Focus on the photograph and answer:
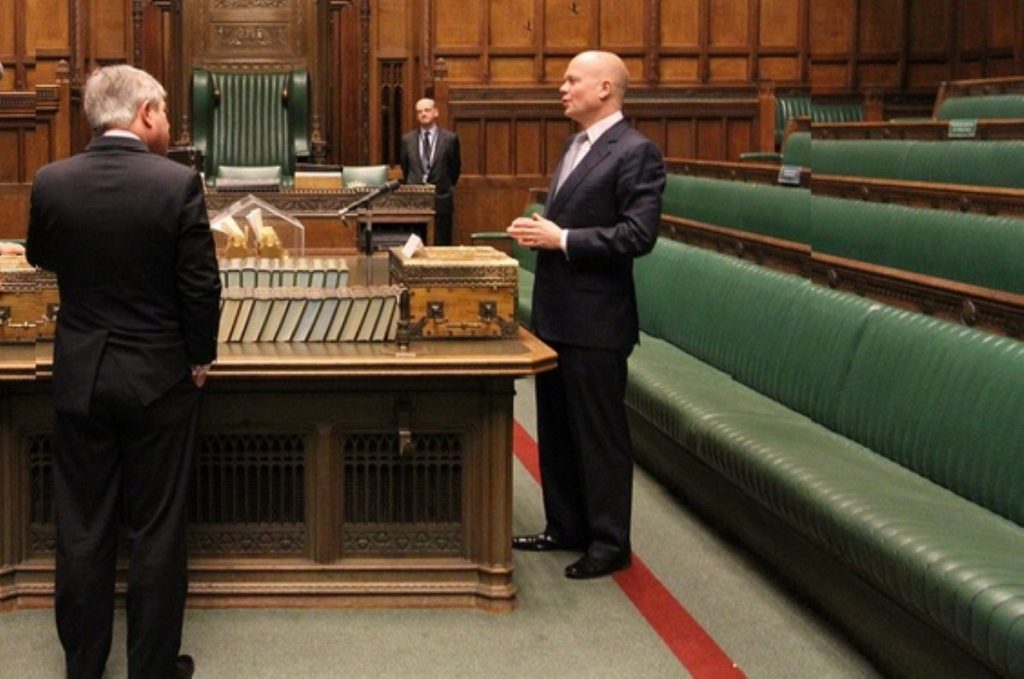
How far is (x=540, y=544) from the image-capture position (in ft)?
17.0

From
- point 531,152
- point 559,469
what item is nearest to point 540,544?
point 559,469

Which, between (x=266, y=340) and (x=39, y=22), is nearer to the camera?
(x=266, y=340)

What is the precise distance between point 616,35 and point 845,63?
7.60 ft

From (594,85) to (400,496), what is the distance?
1404 millimetres

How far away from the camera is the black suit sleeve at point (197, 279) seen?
372 cm

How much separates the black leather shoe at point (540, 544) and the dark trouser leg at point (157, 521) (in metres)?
1.56

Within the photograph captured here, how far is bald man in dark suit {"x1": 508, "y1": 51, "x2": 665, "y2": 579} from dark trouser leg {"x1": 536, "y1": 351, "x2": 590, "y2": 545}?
0.07 m

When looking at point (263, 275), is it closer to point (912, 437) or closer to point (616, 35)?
point (912, 437)

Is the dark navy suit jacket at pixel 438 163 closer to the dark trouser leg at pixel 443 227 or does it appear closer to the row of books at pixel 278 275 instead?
the dark trouser leg at pixel 443 227

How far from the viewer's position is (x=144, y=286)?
3.71 metres

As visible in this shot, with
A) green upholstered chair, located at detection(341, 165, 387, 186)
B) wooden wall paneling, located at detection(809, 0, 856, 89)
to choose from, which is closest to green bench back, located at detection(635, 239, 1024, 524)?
green upholstered chair, located at detection(341, 165, 387, 186)

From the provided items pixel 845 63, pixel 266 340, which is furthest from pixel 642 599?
pixel 845 63

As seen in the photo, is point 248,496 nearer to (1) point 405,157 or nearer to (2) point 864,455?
(2) point 864,455

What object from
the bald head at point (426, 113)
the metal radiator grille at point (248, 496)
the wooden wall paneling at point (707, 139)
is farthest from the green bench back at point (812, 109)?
the metal radiator grille at point (248, 496)
